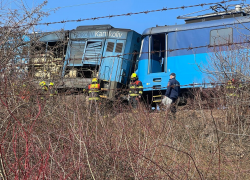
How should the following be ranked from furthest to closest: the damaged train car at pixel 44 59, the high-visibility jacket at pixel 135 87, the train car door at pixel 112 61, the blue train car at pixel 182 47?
1. the train car door at pixel 112 61
2. the blue train car at pixel 182 47
3. the high-visibility jacket at pixel 135 87
4. the damaged train car at pixel 44 59

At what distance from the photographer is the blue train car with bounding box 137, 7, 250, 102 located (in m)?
12.2

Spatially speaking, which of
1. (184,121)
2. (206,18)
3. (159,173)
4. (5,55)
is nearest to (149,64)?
(206,18)

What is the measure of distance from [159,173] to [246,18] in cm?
908

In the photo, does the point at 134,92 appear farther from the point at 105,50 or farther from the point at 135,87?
the point at 105,50

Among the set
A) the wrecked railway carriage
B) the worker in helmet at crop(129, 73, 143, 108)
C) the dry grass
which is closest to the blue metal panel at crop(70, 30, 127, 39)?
the wrecked railway carriage

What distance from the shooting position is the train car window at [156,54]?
44.9ft

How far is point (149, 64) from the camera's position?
44.2ft

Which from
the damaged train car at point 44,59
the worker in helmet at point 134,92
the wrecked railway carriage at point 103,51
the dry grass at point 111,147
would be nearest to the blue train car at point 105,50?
the wrecked railway carriage at point 103,51

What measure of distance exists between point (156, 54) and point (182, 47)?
1.30 metres

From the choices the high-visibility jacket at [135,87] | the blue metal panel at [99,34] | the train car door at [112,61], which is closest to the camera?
the high-visibility jacket at [135,87]

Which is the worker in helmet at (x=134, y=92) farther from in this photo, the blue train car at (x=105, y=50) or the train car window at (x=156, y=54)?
the train car window at (x=156, y=54)

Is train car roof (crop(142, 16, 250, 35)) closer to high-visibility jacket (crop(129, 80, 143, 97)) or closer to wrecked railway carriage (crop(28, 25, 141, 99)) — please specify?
wrecked railway carriage (crop(28, 25, 141, 99))

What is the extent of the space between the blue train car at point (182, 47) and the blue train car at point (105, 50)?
0.56 m

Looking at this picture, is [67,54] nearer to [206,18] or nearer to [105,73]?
[105,73]
